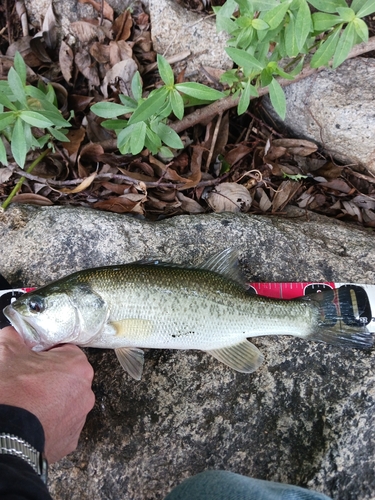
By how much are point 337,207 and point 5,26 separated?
144 inches

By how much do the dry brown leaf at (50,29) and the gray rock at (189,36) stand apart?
950 mm

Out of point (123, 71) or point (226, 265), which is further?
point (123, 71)

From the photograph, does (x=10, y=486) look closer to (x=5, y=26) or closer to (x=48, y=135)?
(x=48, y=135)

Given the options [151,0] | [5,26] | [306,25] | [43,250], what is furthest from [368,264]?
[5,26]

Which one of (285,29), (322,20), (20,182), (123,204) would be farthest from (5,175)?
(322,20)

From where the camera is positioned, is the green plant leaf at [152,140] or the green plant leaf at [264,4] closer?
the green plant leaf at [264,4]

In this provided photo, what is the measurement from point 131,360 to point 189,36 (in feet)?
9.68

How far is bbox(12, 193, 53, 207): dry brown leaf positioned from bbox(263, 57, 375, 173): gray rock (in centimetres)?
234

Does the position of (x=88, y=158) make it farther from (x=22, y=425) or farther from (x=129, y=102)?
(x=22, y=425)

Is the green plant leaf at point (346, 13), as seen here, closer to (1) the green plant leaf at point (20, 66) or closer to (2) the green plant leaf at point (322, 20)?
(2) the green plant leaf at point (322, 20)

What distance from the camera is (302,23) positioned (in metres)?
2.53

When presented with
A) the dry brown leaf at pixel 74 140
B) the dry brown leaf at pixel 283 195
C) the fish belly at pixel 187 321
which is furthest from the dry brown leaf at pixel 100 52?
the fish belly at pixel 187 321

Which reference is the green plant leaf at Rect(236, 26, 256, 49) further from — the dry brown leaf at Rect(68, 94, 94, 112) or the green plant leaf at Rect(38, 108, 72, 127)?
the dry brown leaf at Rect(68, 94, 94, 112)

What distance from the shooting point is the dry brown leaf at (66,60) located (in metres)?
4.11
